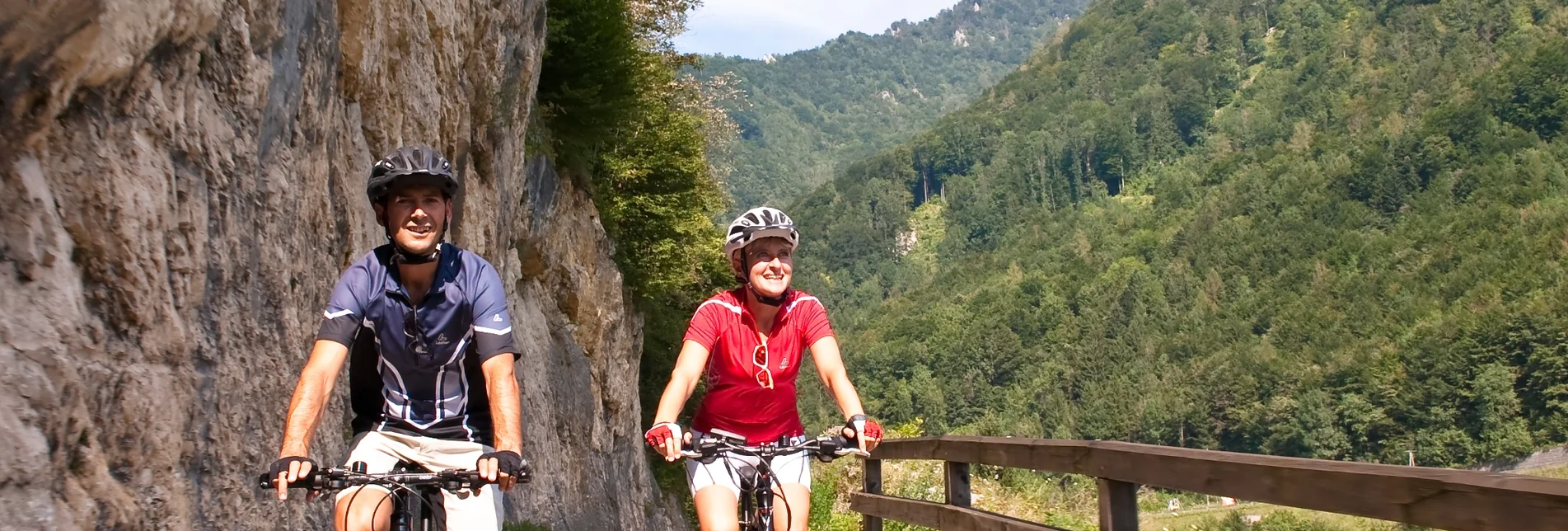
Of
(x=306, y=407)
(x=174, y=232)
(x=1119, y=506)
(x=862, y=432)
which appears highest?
(x=174, y=232)

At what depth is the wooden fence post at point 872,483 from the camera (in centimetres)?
886

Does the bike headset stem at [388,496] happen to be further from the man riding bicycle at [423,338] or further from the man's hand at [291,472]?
the man's hand at [291,472]

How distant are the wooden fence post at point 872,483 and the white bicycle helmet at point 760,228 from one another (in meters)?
4.07

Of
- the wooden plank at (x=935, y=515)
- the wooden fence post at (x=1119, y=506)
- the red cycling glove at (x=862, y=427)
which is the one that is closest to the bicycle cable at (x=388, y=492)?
the red cycling glove at (x=862, y=427)

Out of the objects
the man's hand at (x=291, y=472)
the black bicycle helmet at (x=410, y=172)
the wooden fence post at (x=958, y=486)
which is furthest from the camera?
the wooden fence post at (x=958, y=486)

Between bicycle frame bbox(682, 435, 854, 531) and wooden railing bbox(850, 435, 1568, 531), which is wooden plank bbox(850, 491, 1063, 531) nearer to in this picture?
wooden railing bbox(850, 435, 1568, 531)

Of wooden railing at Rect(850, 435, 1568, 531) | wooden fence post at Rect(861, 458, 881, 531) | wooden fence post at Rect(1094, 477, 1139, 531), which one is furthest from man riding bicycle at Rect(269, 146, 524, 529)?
wooden fence post at Rect(861, 458, 881, 531)

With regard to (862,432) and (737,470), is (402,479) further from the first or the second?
(862,432)

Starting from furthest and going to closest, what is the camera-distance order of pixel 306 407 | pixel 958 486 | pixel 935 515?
pixel 935 515 < pixel 958 486 < pixel 306 407

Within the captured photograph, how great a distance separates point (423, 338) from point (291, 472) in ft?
2.16

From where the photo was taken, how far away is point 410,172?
157 inches

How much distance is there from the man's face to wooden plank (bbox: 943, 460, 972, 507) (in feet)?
13.1

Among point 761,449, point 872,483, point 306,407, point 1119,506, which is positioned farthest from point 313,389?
point 872,483

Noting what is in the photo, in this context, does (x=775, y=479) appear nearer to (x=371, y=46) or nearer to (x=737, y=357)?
(x=737, y=357)
